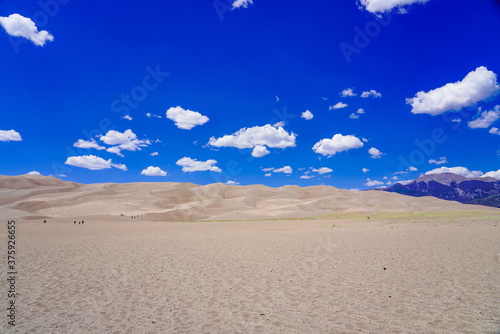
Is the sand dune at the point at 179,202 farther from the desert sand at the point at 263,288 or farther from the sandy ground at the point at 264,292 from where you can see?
the sandy ground at the point at 264,292

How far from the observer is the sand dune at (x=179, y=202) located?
226 feet

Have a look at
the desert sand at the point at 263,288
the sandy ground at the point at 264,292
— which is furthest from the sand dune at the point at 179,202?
→ the sandy ground at the point at 264,292

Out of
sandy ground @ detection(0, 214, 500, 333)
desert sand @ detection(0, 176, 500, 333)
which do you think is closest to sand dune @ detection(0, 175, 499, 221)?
desert sand @ detection(0, 176, 500, 333)

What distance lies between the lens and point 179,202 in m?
106

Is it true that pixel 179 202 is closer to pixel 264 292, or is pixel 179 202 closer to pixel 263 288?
pixel 263 288

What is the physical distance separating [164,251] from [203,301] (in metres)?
10.3

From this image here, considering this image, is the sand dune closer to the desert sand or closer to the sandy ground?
the desert sand

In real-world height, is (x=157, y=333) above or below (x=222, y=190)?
below

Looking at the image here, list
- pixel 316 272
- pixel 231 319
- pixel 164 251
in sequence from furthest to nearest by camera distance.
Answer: pixel 164 251 → pixel 316 272 → pixel 231 319

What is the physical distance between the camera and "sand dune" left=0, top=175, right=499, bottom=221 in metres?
68.8

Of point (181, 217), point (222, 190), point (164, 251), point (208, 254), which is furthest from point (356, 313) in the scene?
point (222, 190)

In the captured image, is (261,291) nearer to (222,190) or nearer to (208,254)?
(208,254)

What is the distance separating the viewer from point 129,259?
15.2 meters

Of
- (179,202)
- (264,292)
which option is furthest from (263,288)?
(179,202)
